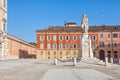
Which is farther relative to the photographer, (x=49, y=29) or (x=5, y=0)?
(x=49, y=29)

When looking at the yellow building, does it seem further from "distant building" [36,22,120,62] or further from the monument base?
"distant building" [36,22,120,62]

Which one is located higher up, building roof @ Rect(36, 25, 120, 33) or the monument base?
building roof @ Rect(36, 25, 120, 33)

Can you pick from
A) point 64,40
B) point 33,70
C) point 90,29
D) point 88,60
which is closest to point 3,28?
point 88,60

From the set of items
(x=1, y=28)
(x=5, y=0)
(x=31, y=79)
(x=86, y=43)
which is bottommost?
(x=31, y=79)

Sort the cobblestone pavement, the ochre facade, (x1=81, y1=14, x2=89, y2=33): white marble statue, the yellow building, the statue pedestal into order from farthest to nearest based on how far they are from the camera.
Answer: the ochre facade, the yellow building, (x1=81, y1=14, x2=89, y2=33): white marble statue, the statue pedestal, the cobblestone pavement

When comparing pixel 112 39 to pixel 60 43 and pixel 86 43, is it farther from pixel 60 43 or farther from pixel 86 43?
pixel 86 43

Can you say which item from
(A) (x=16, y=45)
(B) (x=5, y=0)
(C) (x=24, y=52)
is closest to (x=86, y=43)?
(B) (x=5, y=0)

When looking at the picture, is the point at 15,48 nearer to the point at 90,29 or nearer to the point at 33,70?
the point at 90,29

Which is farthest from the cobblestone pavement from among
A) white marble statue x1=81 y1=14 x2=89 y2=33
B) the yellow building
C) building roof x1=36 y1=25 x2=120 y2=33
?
building roof x1=36 y1=25 x2=120 y2=33

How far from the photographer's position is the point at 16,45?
92250 millimetres

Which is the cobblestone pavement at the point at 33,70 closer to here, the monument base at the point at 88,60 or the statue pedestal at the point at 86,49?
the monument base at the point at 88,60

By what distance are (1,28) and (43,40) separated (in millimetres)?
31538

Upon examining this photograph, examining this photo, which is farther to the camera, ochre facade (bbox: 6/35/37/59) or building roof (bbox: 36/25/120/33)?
building roof (bbox: 36/25/120/33)

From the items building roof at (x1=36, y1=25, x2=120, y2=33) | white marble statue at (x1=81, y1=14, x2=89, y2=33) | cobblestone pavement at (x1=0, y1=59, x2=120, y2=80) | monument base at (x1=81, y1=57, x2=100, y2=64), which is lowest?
cobblestone pavement at (x1=0, y1=59, x2=120, y2=80)
